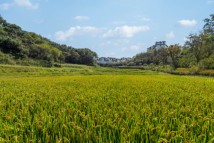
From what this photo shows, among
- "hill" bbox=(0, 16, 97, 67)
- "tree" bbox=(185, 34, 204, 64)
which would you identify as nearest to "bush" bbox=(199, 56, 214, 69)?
"tree" bbox=(185, 34, 204, 64)

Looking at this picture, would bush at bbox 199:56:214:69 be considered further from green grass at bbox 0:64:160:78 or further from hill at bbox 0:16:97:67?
hill at bbox 0:16:97:67

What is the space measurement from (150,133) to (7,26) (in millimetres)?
136304

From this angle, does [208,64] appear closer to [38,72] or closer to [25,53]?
[38,72]

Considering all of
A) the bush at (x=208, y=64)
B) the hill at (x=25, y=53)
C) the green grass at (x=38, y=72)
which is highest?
the hill at (x=25, y=53)

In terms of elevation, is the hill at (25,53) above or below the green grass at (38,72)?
above

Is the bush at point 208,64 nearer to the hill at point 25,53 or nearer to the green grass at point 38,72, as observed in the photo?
the green grass at point 38,72

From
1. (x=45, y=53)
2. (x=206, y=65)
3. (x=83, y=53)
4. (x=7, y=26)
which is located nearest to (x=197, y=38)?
(x=206, y=65)

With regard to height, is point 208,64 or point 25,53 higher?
point 25,53

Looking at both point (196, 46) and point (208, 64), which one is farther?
point (196, 46)

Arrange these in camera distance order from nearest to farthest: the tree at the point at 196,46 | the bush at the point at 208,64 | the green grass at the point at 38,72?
the green grass at the point at 38,72 → the bush at the point at 208,64 → the tree at the point at 196,46

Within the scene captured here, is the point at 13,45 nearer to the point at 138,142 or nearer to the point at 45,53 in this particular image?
the point at 45,53

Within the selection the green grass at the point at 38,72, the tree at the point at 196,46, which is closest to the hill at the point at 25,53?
the green grass at the point at 38,72

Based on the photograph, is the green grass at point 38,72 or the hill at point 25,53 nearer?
the green grass at point 38,72

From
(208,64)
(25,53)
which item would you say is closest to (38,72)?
(208,64)
